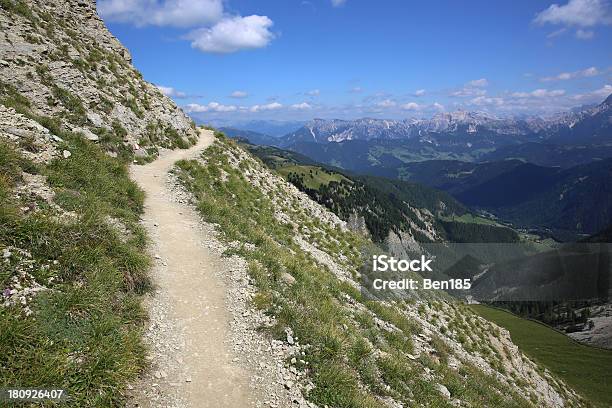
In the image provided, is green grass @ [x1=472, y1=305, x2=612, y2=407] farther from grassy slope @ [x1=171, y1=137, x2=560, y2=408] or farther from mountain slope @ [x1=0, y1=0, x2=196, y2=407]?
mountain slope @ [x1=0, y1=0, x2=196, y2=407]

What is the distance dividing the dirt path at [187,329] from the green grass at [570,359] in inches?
2320

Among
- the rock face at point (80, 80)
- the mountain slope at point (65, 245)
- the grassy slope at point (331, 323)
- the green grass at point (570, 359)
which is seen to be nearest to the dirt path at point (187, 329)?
the mountain slope at point (65, 245)

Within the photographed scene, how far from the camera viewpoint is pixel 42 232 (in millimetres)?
10289

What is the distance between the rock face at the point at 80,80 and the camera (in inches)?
1003

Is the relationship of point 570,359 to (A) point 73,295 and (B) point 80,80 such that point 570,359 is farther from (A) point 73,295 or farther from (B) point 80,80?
(B) point 80,80

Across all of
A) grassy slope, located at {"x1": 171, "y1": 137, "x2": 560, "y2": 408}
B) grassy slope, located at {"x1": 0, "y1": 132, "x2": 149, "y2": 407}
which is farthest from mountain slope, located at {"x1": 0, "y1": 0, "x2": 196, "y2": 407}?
grassy slope, located at {"x1": 171, "y1": 137, "x2": 560, "y2": 408}

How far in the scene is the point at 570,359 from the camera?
85375mm

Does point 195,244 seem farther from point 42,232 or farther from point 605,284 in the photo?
point 605,284

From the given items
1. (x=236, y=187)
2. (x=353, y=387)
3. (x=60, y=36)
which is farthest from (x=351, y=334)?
(x=60, y=36)

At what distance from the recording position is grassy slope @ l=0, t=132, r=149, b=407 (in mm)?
7367

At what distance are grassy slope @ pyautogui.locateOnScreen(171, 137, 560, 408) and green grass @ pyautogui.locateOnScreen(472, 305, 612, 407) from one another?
4577cm

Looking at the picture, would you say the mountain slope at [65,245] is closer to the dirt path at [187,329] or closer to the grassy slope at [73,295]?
the grassy slope at [73,295]

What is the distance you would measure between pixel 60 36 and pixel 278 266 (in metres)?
34.2

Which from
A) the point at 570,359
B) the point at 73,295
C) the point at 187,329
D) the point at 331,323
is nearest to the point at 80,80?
the point at 73,295
